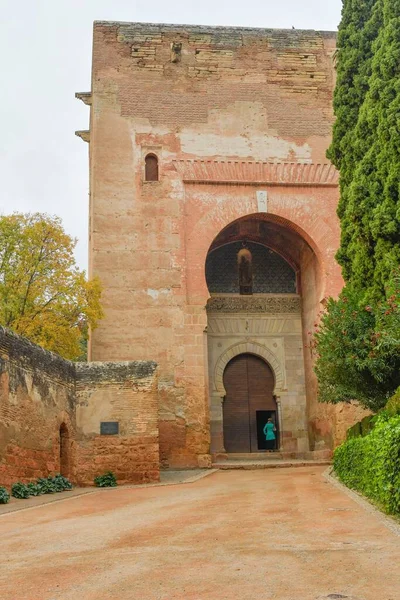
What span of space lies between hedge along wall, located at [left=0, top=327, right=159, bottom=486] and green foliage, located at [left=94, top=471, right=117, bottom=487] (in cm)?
12

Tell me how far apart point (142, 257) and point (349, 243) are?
6451 mm

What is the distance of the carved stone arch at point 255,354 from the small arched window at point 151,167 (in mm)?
5005

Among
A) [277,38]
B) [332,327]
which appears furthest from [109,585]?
[277,38]

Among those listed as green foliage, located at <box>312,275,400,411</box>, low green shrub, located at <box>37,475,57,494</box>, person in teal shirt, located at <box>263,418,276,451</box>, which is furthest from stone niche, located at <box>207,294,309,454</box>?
low green shrub, located at <box>37,475,57,494</box>

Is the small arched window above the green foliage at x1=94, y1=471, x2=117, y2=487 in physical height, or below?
above

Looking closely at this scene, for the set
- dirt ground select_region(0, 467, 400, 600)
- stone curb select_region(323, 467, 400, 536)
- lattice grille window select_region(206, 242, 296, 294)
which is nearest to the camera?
dirt ground select_region(0, 467, 400, 600)

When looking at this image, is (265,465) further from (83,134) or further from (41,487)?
(83,134)

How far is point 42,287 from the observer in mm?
15945

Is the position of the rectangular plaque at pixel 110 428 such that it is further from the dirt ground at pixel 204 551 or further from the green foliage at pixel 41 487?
the dirt ground at pixel 204 551

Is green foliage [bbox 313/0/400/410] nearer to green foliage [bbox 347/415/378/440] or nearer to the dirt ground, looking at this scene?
green foliage [bbox 347/415/378/440]

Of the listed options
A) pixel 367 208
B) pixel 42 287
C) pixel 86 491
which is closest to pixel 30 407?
pixel 86 491

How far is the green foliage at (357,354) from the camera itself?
11.6 metres

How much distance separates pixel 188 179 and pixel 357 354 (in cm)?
807

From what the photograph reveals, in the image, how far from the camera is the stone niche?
19047 millimetres
